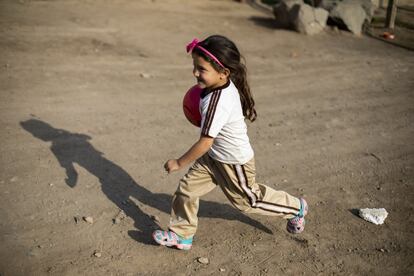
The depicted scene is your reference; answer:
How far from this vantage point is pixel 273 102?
6.19 m

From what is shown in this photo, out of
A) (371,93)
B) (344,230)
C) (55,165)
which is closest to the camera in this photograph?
(344,230)

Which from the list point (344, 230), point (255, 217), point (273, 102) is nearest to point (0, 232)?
point (255, 217)

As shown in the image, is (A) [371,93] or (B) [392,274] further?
(A) [371,93]

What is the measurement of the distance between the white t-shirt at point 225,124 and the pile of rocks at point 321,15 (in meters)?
7.31

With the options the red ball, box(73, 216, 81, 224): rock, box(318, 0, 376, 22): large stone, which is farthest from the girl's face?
box(318, 0, 376, 22): large stone

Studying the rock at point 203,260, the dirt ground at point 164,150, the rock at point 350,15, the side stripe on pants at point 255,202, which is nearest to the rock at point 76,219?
the dirt ground at point 164,150

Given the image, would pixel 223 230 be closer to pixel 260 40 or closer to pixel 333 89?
pixel 333 89

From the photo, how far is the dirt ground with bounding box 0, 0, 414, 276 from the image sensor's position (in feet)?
10.8

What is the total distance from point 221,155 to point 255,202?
1.43 ft

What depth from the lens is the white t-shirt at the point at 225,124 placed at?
281 centimetres

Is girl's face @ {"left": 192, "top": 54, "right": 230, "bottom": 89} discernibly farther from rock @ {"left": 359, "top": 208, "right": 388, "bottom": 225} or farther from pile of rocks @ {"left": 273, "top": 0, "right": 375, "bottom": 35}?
pile of rocks @ {"left": 273, "top": 0, "right": 375, "bottom": 35}

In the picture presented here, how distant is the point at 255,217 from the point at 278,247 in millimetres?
422

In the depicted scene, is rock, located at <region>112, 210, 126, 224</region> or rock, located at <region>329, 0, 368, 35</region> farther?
rock, located at <region>329, 0, 368, 35</region>

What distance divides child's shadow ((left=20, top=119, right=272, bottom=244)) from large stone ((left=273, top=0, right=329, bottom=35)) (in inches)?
251
